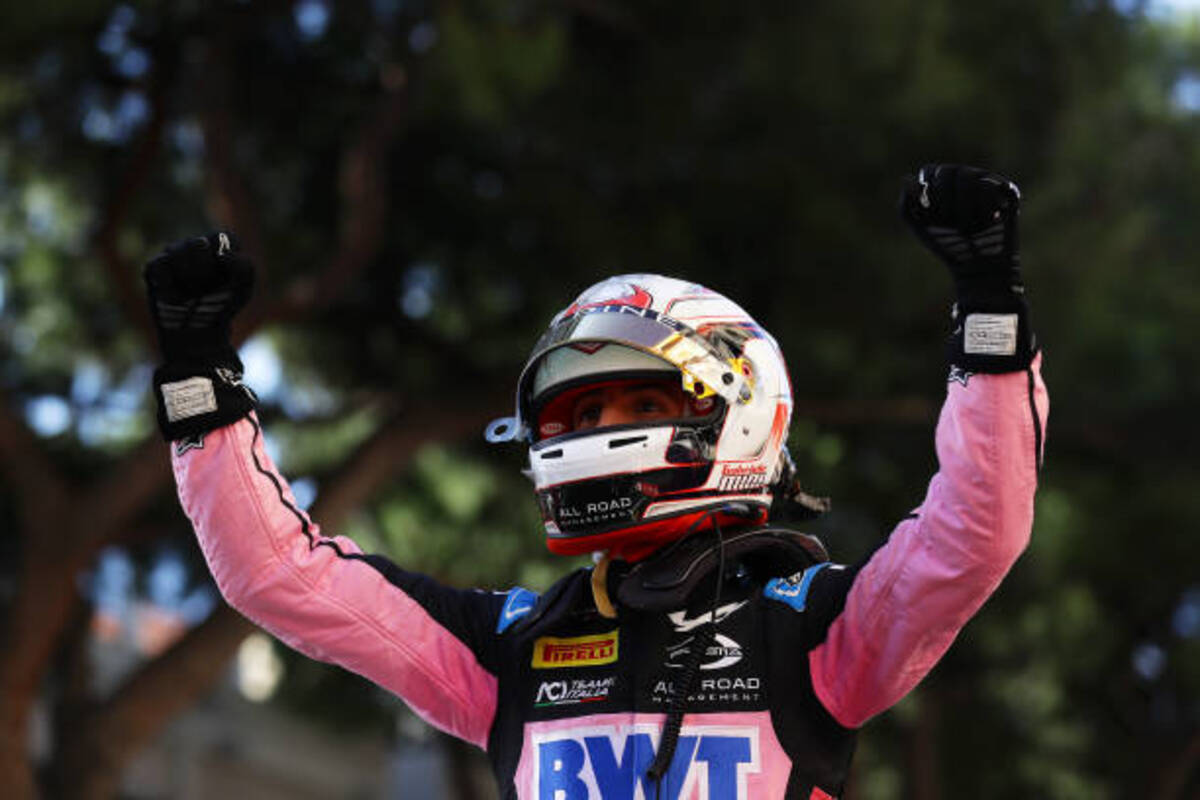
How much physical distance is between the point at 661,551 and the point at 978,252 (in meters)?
0.92

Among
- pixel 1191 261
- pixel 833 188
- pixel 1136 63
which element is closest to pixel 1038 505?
pixel 1191 261

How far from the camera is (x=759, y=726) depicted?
342 centimetres

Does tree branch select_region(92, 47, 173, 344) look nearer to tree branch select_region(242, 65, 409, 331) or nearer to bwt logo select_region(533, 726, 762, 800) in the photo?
tree branch select_region(242, 65, 409, 331)

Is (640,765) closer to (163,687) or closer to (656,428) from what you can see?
(656,428)

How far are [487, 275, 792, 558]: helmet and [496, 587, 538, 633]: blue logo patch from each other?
0.13 metres

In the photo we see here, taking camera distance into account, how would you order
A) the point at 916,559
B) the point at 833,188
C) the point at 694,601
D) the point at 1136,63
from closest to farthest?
the point at 916,559 → the point at 694,601 → the point at 833,188 → the point at 1136,63

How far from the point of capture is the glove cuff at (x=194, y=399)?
11.6 feet

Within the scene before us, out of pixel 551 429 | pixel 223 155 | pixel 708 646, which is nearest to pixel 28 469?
pixel 223 155

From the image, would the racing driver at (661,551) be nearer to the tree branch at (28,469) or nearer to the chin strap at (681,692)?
the chin strap at (681,692)

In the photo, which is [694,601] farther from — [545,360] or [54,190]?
[54,190]

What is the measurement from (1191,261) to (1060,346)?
5269mm

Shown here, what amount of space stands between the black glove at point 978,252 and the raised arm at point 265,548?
1.21 metres

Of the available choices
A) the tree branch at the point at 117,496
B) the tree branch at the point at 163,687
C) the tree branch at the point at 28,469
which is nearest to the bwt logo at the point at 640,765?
the tree branch at the point at 117,496

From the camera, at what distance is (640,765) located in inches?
135
